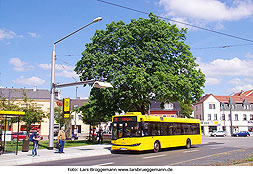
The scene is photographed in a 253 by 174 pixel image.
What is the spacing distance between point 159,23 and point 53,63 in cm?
1157

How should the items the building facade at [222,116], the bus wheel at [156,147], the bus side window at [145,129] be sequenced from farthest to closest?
1. the building facade at [222,116]
2. the bus wheel at [156,147]
3. the bus side window at [145,129]

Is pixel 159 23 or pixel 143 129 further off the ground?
pixel 159 23

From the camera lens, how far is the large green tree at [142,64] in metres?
23.6

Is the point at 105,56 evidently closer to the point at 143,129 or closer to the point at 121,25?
the point at 121,25

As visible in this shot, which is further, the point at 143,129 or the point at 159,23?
the point at 159,23

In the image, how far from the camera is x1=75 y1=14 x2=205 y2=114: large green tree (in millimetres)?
23594

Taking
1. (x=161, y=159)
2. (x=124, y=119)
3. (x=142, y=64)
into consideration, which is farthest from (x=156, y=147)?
(x=142, y=64)

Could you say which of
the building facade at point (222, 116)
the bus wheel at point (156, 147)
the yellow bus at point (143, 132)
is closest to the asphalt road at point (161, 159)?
the yellow bus at point (143, 132)

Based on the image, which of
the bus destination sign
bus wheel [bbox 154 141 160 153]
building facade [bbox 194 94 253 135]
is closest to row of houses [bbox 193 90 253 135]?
building facade [bbox 194 94 253 135]

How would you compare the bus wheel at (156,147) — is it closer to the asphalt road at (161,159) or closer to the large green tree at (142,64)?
the asphalt road at (161,159)

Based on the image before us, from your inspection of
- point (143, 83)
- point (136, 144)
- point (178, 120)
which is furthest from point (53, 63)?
point (178, 120)

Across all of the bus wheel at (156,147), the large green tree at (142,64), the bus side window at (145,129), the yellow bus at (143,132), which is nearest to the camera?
the yellow bus at (143,132)

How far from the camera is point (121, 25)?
2661cm

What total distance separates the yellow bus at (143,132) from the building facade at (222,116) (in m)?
53.7
